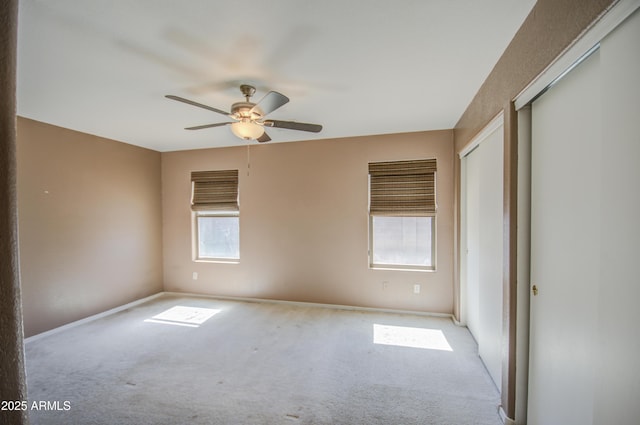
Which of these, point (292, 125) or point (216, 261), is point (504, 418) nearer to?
point (292, 125)

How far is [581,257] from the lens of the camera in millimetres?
1211

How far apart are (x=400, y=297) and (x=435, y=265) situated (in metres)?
0.64

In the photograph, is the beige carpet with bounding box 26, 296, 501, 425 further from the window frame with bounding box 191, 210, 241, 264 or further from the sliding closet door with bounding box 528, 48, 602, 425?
the window frame with bounding box 191, 210, 241, 264

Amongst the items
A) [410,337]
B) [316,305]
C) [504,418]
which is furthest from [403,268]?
[504,418]

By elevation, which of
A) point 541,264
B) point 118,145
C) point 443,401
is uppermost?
point 118,145

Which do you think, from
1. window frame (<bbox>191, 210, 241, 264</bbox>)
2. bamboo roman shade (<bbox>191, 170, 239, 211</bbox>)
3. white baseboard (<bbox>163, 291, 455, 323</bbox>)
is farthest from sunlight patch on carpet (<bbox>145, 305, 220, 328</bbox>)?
bamboo roman shade (<bbox>191, 170, 239, 211</bbox>)

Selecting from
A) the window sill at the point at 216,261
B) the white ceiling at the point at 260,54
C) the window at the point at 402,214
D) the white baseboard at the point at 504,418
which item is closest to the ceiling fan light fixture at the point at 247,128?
the white ceiling at the point at 260,54

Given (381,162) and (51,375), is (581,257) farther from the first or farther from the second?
(51,375)

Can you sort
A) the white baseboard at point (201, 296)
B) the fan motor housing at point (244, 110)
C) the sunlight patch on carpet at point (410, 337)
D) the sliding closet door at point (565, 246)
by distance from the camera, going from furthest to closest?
1. the white baseboard at point (201, 296)
2. the sunlight patch on carpet at point (410, 337)
3. the fan motor housing at point (244, 110)
4. the sliding closet door at point (565, 246)

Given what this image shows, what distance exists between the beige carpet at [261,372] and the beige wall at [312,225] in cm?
45

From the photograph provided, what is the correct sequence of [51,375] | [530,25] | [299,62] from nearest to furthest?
[530,25]
[299,62]
[51,375]

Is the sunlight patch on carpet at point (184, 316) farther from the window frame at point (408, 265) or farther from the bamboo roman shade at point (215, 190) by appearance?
the window frame at point (408, 265)

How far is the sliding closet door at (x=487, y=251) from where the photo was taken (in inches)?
79.0

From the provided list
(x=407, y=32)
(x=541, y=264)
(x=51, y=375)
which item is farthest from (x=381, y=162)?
(x=51, y=375)
